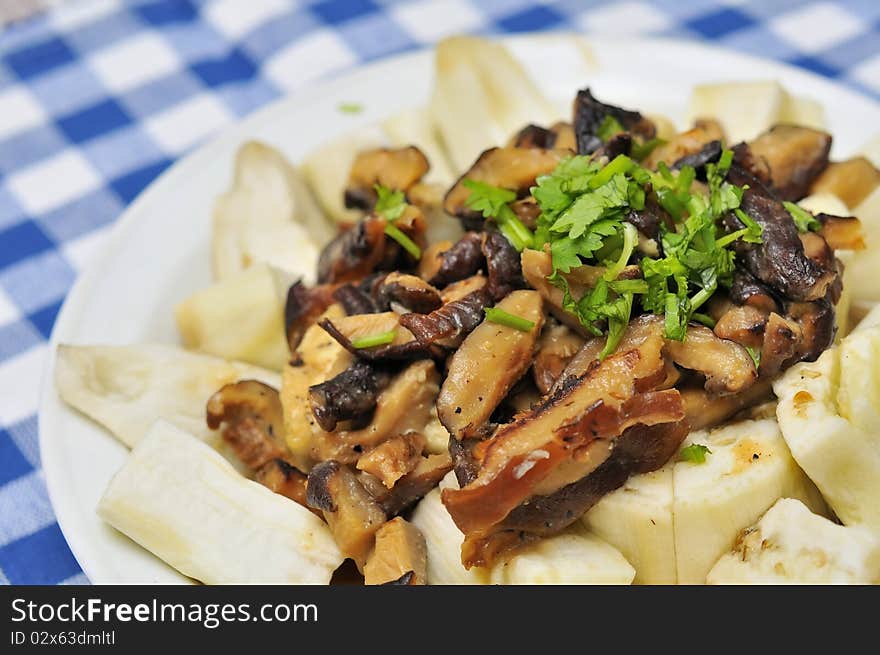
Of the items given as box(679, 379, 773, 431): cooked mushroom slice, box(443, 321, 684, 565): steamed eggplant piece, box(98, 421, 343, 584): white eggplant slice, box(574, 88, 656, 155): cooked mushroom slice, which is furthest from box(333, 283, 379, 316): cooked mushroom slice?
box(679, 379, 773, 431): cooked mushroom slice

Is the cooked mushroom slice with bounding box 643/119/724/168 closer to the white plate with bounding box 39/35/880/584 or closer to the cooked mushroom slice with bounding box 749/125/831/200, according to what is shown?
the cooked mushroom slice with bounding box 749/125/831/200

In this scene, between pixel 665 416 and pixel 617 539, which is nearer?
pixel 665 416

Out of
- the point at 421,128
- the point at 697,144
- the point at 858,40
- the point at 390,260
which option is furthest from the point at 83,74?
the point at 858,40

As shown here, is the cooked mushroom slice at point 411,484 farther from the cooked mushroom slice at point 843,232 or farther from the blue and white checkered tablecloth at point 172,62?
the blue and white checkered tablecloth at point 172,62

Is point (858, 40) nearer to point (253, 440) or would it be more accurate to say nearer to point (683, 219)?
point (683, 219)

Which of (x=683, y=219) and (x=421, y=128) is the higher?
(x=683, y=219)

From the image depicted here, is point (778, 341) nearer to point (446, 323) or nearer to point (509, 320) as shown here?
point (509, 320)
